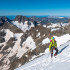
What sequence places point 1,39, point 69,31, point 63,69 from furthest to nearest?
point 1,39
point 69,31
point 63,69

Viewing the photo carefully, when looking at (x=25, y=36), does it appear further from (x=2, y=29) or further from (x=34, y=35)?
(x=2, y=29)

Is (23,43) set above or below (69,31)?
below

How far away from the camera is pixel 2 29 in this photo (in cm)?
16188

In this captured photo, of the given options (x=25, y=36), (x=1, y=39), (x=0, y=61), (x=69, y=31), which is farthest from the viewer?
(x=1, y=39)

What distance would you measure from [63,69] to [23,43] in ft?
319

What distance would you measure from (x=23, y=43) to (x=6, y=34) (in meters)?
54.7

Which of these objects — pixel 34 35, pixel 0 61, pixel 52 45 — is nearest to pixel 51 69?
pixel 52 45

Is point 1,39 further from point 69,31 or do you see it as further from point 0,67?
point 69,31

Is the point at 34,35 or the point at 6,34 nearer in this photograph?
the point at 34,35

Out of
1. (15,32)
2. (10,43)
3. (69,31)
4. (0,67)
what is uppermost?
(69,31)

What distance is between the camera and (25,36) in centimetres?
11350

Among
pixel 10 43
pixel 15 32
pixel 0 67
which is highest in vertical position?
pixel 15 32

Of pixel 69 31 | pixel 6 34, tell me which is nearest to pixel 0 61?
pixel 69 31

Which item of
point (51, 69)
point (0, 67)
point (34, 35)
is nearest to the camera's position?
point (51, 69)
